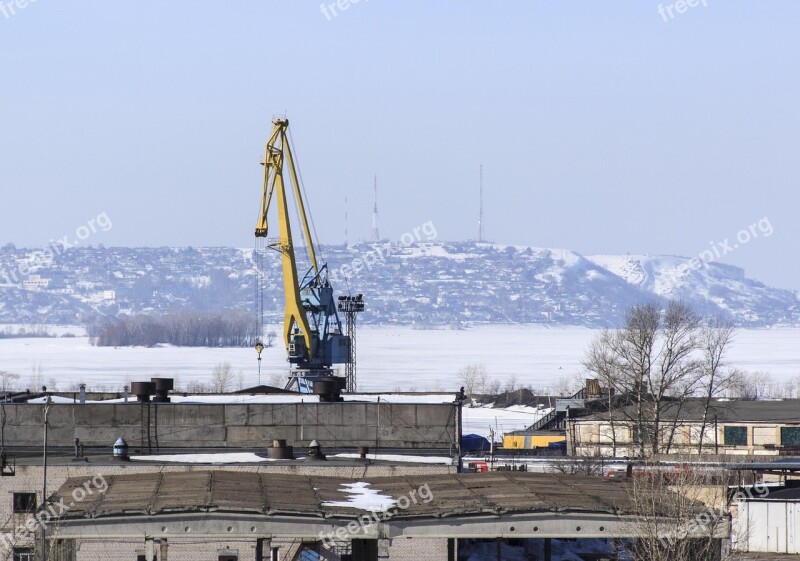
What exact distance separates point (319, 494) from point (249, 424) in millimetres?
15890

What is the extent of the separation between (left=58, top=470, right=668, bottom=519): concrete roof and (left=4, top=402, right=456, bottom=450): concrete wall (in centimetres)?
1219

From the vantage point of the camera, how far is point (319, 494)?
26.3 m

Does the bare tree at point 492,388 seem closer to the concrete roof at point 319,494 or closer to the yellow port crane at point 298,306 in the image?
the yellow port crane at point 298,306

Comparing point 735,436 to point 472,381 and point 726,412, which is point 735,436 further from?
point 472,381

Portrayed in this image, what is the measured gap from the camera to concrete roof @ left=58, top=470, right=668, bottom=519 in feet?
79.4

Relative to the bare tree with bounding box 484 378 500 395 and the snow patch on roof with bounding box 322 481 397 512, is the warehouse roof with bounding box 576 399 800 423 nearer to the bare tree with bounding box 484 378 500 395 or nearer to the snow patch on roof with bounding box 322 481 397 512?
the snow patch on roof with bounding box 322 481 397 512

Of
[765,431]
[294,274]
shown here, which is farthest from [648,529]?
[294,274]

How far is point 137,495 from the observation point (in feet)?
83.6

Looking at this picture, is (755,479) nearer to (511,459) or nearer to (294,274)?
(511,459)

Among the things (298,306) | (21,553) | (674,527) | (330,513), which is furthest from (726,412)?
(330,513)

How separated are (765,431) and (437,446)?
29.8m

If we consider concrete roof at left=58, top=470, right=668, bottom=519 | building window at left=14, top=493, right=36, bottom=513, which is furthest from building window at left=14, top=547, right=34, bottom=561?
concrete roof at left=58, top=470, right=668, bottom=519

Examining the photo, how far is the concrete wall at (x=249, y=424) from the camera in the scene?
4144 cm

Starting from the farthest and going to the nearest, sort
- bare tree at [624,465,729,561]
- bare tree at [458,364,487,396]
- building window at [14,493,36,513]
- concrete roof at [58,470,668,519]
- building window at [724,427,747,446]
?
bare tree at [458,364,487,396] < building window at [724,427,747,446] < building window at [14,493,36,513] < bare tree at [624,465,729,561] < concrete roof at [58,470,668,519]
